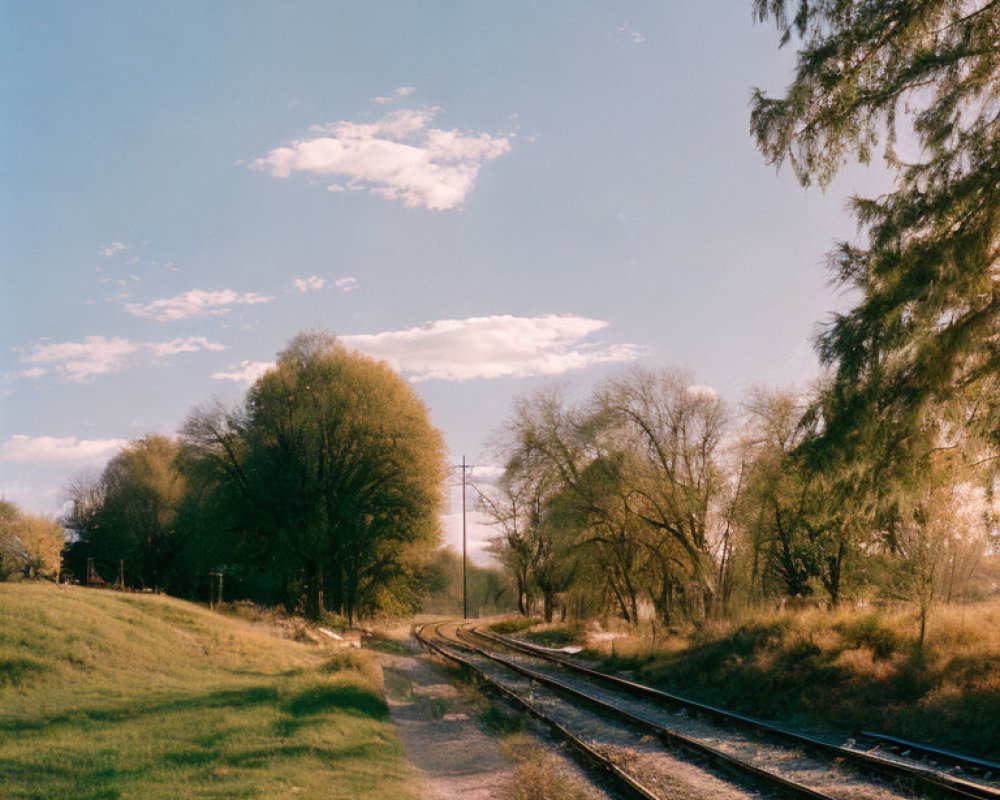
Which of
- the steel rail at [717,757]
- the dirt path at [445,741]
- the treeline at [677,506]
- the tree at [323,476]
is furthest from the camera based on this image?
the tree at [323,476]

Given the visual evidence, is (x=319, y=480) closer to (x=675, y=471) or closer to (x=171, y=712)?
(x=675, y=471)

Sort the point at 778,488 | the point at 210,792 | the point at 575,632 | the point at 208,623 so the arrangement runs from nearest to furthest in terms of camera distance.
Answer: the point at 210,792, the point at 208,623, the point at 778,488, the point at 575,632

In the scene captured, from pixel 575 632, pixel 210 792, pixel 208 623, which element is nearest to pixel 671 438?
pixel 575 632

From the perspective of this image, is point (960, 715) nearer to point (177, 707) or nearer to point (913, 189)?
point (913, 189)

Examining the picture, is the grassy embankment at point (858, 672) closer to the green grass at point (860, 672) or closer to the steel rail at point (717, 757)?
the green grass at point (860, 672)

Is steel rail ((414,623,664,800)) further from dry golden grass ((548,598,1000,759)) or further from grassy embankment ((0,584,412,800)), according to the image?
dry golden grass ((548,598,1000,759))

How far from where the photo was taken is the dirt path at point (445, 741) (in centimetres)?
1081

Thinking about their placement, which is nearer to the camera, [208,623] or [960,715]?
[960,715]

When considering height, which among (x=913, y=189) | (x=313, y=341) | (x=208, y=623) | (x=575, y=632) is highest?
(x=313, y=341)

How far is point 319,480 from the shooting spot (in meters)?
43.8

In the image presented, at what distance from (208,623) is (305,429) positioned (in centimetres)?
1898

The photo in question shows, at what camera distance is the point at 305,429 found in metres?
43.5

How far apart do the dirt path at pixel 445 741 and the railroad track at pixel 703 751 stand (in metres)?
1.28

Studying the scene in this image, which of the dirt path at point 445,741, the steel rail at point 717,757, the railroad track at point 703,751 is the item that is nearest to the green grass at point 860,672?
the railroad track at point 703,751
